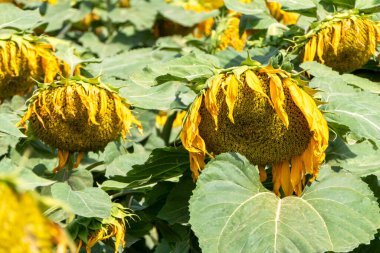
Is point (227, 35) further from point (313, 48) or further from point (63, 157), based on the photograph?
point (63, 157)

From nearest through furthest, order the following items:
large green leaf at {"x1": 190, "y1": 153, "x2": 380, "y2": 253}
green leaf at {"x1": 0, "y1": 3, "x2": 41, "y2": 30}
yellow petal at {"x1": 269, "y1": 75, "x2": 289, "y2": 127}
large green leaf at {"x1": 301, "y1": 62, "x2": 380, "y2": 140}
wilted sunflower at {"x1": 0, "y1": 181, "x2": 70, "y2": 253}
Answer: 1. wilted sunflower at {"x1": 0, "y1": 181, "x2": 70, "y2": 253}
2. large green leaf at {"x1": 190, "y1": 153, "x2": 380, "y2": 253}
3. yellow petal at {"x1": 269, "y1": 75, "x2": 289, "y2": 127}
4. large green leaf at {"x1": 301, "y1": 62, "x2": 380, "y2": 140}
5. green leaf at {"x1": 0, "y1": 3, "x2": 41, "y2": 30}

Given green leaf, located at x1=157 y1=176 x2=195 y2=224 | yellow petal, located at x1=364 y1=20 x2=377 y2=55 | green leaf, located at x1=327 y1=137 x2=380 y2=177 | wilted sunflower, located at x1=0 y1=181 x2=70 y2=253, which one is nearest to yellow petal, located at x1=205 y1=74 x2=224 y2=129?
green leaf, located at x1=157 y1=176 x2=195 y2=224

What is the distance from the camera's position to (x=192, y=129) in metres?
1.71

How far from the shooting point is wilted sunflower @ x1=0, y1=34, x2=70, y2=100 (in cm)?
219

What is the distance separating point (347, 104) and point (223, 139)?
1.09 ft

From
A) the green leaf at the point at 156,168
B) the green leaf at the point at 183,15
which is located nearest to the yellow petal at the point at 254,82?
the green leaf at the point at 156,168

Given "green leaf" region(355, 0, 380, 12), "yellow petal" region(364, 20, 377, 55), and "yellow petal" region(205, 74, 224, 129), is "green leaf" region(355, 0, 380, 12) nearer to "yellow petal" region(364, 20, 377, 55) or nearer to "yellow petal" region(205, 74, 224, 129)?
"yellow petal" region(364, 20, 377, 55)

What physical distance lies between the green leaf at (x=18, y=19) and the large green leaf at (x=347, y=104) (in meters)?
0.85

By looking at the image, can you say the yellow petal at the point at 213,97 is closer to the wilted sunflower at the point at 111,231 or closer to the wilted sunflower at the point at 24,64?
the wilted sunflower at the point at 111,231

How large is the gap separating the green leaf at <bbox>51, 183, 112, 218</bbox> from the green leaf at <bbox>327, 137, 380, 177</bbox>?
62 cm

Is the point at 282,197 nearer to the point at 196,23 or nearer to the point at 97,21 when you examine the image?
the point at 196,23

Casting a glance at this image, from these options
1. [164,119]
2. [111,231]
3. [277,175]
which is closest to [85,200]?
[111,231]

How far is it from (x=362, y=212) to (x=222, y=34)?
129cm

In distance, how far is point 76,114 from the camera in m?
1.93
